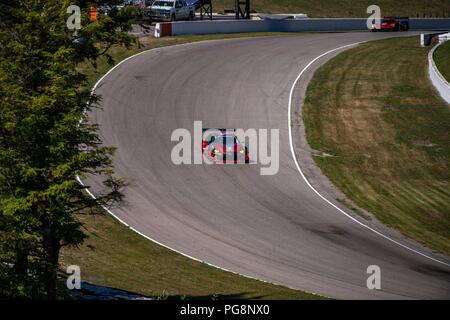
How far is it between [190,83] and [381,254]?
21951 mm

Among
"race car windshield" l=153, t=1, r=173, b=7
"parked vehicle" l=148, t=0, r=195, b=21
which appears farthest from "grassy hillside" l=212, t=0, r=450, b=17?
"race car windshield" l=153, t=1, r=173, b=7

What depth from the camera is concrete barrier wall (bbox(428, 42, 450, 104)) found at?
152 feet

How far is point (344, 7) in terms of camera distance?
88188 millimetres

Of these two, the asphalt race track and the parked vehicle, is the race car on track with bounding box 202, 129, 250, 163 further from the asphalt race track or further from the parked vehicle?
the parked vehicle

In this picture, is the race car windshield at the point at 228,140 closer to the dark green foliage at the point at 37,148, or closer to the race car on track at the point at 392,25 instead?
the dark green foliage at the point at 37,148

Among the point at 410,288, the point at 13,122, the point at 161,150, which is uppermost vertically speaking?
the point at 13,122

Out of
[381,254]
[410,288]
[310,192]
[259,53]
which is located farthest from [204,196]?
[259,53]

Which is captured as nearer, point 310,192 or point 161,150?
point 310,192

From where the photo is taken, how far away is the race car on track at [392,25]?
237 ft

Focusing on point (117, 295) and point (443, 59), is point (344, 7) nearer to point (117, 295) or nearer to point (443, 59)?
point (443, 59)

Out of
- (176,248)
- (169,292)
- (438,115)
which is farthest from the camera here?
(438,115)

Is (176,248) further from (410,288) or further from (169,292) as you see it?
(410,288)

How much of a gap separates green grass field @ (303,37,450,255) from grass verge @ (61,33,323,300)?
872 centimetres

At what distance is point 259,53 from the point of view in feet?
180
